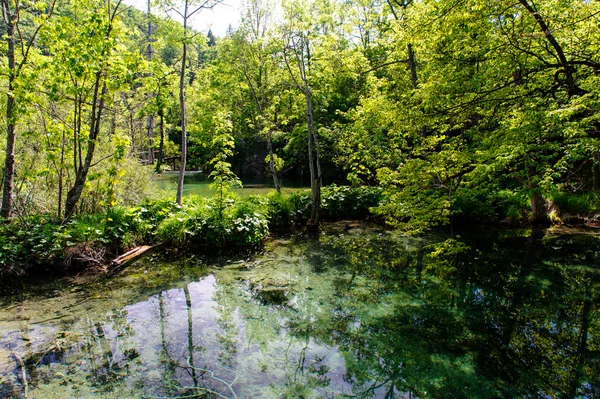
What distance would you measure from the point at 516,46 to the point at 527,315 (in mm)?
4074

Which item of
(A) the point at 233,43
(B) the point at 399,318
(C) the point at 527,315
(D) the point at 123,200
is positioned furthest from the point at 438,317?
(A) the point at 233,43

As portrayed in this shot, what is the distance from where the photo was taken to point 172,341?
488cm

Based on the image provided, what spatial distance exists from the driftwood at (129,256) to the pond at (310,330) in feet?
0.93

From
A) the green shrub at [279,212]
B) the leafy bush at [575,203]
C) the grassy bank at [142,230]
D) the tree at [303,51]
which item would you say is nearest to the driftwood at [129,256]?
the grassy bank at [142,230]

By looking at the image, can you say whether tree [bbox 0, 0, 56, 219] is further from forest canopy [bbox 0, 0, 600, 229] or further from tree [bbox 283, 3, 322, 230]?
tree [bbox 283, 3, 322, 230]

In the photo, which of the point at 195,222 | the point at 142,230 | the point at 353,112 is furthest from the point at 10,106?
the point at 353,112

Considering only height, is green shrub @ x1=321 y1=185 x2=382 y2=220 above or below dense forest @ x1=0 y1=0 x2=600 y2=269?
below

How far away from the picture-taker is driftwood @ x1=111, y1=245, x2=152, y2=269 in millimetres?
7777

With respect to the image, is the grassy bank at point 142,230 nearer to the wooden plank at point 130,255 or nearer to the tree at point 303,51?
the wooden plank at point 130,255

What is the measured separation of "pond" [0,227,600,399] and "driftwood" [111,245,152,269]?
0.28m

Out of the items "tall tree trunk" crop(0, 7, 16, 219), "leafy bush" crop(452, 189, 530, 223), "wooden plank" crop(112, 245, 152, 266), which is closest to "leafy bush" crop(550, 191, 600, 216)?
"leafy bush" crop(452, 189, 530, 223)

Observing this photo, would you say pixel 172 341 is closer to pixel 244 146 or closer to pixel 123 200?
pixel 123 200

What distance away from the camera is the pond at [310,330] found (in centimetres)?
395

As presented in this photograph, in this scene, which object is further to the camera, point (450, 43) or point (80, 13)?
point (80, 13)
